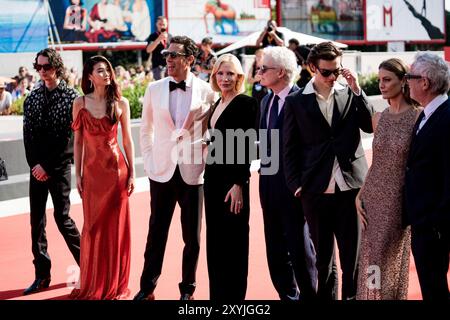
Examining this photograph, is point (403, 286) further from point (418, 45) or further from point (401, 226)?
point (418, 45)

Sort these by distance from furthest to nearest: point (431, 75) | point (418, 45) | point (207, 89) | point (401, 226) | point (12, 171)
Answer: point (418, 45)
point (12, 171)
point (207, 89)
point (401, 226)
point (431, 75)

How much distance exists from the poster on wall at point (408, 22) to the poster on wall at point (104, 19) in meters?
9.85

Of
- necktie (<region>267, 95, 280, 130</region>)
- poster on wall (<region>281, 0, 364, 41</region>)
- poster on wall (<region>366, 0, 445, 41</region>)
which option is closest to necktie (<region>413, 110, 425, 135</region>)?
necktie (<region>267, 95, 280, 130</region>)

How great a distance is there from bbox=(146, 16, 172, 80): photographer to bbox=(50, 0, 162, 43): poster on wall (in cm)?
753

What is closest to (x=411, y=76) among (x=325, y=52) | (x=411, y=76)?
(x=411, y=76)

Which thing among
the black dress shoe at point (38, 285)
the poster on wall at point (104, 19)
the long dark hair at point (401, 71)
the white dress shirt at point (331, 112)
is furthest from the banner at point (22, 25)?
the long dark hair at point (401, 71)

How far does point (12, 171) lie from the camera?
434 inches

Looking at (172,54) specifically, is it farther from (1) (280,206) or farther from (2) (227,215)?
(1) (280,206)

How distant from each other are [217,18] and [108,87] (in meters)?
22.5

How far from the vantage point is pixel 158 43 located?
612 inches

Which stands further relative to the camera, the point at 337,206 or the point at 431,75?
the point at 337,206

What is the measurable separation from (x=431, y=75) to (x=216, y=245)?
2.00 metres

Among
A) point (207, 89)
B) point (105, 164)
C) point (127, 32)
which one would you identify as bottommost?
point (105, 164)
